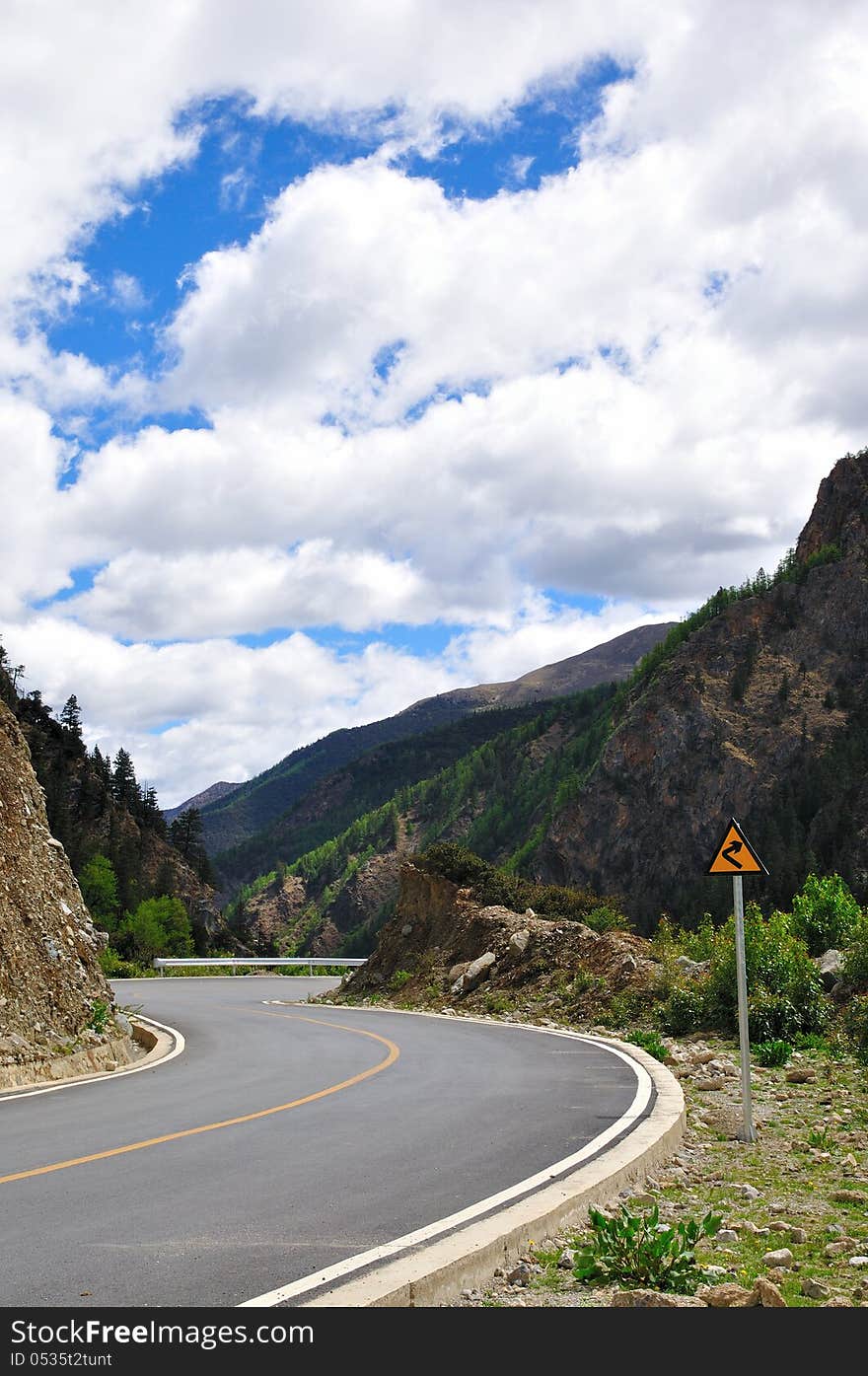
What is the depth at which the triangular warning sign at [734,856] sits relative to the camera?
9461 millimetres

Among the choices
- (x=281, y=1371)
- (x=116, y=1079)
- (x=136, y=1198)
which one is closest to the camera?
(x=281, y=1371)

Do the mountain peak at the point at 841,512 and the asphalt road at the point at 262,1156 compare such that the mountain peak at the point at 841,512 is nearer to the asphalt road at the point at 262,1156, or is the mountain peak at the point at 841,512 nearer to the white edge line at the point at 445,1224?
the asphalt road at the point at 262,1156

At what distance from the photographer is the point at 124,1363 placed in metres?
4.12

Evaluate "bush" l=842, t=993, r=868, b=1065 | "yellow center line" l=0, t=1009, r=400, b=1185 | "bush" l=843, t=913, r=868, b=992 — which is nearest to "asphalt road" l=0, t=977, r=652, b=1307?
"yellow center line" l=0, t=1009, r=400, b=1185

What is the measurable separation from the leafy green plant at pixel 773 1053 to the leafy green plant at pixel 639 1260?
30.7 ft

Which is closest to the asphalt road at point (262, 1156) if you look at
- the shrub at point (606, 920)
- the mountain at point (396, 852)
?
the shrub at point (606, 920)

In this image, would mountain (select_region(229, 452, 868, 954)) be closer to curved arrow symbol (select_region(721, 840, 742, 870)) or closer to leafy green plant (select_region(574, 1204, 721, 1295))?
curved arrow symbol (select_region(721, 840, 742, 870))

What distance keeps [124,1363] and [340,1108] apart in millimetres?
7171

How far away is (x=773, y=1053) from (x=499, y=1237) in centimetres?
991

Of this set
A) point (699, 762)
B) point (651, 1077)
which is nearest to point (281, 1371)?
point (651, 1077)

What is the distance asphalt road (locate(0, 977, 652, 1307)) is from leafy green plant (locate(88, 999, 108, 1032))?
128cm

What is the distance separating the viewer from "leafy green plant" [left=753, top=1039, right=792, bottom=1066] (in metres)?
14.3

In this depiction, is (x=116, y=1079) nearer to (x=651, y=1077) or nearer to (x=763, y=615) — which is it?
(x=651, y=1077)

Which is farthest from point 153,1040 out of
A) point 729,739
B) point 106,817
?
point 729,739
